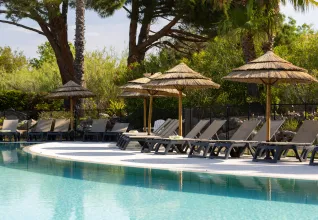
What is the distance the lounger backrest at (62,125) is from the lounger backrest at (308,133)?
1212cm

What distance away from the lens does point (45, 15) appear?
28.9 meters

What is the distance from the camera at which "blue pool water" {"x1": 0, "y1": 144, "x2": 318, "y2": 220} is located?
25.1 feet

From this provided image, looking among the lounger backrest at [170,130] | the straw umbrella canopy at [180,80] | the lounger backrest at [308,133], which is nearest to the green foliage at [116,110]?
the lounger backrest at [170,130]

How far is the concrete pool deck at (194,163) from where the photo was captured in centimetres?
1116

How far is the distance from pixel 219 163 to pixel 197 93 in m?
10.9

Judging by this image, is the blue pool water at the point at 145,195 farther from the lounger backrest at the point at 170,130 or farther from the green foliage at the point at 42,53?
the green foliage at the point at 42,53

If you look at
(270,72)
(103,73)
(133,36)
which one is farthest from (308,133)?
(103,73)

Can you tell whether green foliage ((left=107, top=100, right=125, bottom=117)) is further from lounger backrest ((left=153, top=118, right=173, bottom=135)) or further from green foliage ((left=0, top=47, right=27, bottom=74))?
green foliage ((left=0, top=47, right=27, bottom=74))

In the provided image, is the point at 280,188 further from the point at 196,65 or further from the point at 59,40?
the point at 59,40

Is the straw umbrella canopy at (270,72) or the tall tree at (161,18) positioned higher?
the tall tree at (161,18)

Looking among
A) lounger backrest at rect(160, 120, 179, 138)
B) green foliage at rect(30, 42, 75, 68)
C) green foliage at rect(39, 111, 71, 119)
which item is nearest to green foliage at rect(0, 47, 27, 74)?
green foliage at rect(30, 42, 75, 68)

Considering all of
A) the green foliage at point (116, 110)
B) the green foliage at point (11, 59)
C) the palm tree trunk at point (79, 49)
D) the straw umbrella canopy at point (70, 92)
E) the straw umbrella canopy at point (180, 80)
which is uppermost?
the green foliage at point (11, 59)

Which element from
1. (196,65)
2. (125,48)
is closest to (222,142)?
(196,65)

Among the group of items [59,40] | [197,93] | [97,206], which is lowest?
[97,206]
